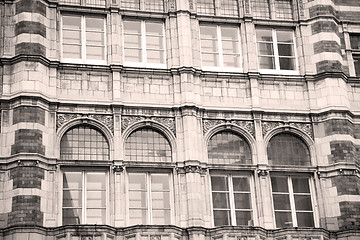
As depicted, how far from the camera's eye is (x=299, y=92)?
28328mm

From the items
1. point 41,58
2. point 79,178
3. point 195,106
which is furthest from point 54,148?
point 195,106

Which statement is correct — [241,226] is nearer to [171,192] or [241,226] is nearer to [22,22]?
[171,192]

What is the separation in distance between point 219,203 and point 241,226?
1.44 metres

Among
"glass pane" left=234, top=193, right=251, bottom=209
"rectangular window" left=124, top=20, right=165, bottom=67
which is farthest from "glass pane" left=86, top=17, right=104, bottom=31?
"glass pane" left=234, top=193, right=251, bottom=209

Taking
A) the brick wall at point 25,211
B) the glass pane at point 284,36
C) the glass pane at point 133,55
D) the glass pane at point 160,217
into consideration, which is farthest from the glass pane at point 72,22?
the glass pane at point 284,36

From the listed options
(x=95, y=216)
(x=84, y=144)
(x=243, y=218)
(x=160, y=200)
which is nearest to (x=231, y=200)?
(x=243, y=218)

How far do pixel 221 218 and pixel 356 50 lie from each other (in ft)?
30.9

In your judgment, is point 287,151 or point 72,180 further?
point 287,151

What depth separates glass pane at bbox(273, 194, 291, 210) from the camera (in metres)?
26.4

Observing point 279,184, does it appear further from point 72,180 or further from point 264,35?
point 72,180

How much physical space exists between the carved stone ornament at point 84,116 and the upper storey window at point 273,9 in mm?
7652

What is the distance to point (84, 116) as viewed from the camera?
26.0 meters

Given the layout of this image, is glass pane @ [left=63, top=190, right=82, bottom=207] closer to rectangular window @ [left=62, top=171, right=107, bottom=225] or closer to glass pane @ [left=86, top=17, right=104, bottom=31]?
rectangular window @ [left=62, top=171, right=107, bottom=225]

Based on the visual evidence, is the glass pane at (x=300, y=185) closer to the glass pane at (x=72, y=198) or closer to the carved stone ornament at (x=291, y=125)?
the carved stone ornament at (x=291, y=125)
